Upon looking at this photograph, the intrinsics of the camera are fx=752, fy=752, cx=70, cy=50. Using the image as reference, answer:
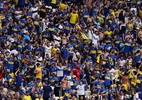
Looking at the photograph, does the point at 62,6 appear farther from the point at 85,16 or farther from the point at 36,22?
the point at 36,22

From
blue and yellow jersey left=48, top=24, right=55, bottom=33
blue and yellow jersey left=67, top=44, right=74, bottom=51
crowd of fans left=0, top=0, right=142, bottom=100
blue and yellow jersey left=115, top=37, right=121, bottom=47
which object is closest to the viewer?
crowd of fans left=0, top=0, right=142, bottom=100

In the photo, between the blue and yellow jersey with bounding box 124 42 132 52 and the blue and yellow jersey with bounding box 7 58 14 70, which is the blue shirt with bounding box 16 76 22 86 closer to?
the blue and yellow jersey with bounding box 7 58 14 70

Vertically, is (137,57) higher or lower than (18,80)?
lower

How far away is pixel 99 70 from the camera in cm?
3988

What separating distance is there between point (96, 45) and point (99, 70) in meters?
2.31

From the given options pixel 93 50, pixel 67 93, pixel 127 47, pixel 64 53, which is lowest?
pixel 67 93

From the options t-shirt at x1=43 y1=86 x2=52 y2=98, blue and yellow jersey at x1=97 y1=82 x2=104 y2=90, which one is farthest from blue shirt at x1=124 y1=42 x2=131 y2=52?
t-shirt at x1=43 y1=86 x2=52 y2=98

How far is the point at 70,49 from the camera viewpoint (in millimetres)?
40438

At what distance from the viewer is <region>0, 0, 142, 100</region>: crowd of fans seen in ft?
123

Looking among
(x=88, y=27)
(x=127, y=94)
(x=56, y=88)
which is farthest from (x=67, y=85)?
(x=88, y=27)

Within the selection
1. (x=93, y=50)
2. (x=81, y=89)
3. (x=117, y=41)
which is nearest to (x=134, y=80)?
(x=93, y=50)

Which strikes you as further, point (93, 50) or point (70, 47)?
point (93, 50)

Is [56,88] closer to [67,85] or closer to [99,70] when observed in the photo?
[67,85]

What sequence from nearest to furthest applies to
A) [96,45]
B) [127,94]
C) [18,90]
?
[18,90] → [127,94] → [96,45]
